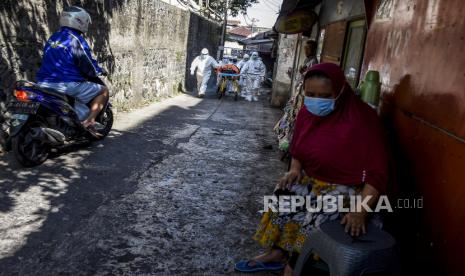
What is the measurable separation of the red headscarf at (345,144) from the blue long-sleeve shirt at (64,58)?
3.41m

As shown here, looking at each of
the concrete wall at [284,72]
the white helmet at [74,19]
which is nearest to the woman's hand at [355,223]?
the white helmet at [74,19]

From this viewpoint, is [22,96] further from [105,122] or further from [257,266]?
[257,266]

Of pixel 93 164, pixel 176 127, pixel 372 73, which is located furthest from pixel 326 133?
pixel 176 127

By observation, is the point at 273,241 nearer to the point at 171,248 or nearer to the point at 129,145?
the point at 171,248

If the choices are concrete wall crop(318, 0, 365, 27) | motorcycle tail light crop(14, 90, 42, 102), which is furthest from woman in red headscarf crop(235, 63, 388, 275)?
motorcycle tail light crop(14, 90, 42, 102)

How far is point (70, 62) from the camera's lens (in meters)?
4.91

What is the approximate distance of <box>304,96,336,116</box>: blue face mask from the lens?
260 centimetres

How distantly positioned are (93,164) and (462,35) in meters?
4.23

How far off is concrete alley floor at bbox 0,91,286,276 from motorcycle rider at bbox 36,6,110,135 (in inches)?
34.0

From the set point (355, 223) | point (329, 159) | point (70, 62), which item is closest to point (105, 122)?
point (70, 62)

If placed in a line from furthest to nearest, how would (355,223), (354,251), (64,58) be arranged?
(64,58), (355,223), (354,251)

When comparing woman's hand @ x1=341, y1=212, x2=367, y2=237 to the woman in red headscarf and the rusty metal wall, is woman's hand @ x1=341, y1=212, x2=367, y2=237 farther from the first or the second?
the rusty metal wall

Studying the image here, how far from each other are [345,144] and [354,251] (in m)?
0.73

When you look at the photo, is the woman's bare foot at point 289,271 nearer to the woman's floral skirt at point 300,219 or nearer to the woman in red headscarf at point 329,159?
the woman in red headscarf at point 329,159
